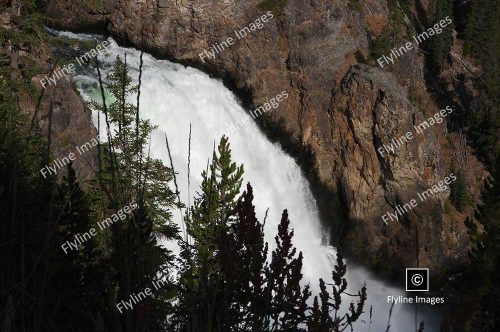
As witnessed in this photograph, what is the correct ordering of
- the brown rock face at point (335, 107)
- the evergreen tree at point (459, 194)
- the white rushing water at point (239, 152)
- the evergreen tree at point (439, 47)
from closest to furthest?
the white rushing water at point (239, 152) < the brown rock face at point (335, 107) < the evergreen tree at point (459, 194) < the evergreen tree at point (439, 47)

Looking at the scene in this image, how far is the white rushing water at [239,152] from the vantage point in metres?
23.1

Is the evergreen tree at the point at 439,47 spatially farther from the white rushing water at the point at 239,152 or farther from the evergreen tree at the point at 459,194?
the white rushing water at the point at 239,152

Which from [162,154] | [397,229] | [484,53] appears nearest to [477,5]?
[484,53]

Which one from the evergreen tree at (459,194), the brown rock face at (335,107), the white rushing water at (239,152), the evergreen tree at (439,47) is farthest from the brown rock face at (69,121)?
the evergreen tree at (439,47)

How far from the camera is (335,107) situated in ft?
115

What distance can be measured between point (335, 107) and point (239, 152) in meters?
11.3

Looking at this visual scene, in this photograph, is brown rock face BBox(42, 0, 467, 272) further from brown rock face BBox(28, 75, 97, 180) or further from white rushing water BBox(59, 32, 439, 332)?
brown rock face BBox(28, 75, 97, 180)

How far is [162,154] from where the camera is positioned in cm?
2108

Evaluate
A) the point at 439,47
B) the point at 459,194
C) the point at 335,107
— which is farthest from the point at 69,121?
the point at 439,47

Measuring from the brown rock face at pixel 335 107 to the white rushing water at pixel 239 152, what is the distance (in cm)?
295

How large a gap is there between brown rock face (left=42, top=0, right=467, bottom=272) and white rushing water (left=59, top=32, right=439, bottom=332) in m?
2.95

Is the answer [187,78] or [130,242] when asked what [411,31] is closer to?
[187,78]

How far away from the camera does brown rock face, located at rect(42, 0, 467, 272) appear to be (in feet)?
108

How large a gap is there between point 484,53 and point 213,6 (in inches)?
1854
